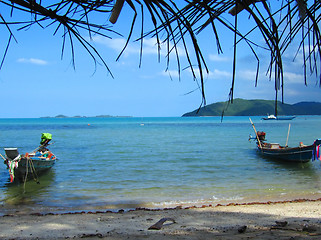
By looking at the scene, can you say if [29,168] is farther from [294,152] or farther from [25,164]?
[294,152]

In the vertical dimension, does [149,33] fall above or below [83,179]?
above

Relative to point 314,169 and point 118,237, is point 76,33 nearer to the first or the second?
point 118,237

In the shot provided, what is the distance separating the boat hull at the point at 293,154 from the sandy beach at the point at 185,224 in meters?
9.01

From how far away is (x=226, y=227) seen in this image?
20.9ft

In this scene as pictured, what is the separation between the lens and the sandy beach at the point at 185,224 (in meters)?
5.66

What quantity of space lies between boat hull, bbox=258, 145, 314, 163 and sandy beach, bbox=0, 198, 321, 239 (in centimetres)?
901

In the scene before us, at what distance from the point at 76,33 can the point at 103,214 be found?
7281 millimetres

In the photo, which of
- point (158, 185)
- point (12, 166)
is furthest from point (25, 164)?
point (158, 185)

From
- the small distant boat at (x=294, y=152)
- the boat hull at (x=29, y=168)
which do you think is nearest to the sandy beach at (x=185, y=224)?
the boat hull at (x=29, y=168)

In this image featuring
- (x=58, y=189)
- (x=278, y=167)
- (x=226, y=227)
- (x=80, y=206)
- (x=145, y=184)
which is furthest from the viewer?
(x=278, y=167)

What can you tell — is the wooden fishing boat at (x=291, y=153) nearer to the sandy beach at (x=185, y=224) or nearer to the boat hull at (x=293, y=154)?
the boat hull at (x=293, y=154)

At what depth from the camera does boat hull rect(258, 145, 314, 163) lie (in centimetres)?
1723

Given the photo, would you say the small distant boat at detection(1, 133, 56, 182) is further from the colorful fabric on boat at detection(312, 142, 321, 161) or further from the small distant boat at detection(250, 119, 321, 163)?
the small distant boat at detection(250, 119, 321, 163)

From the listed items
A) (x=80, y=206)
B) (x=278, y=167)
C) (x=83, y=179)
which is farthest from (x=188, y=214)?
(x=278, y=167)
